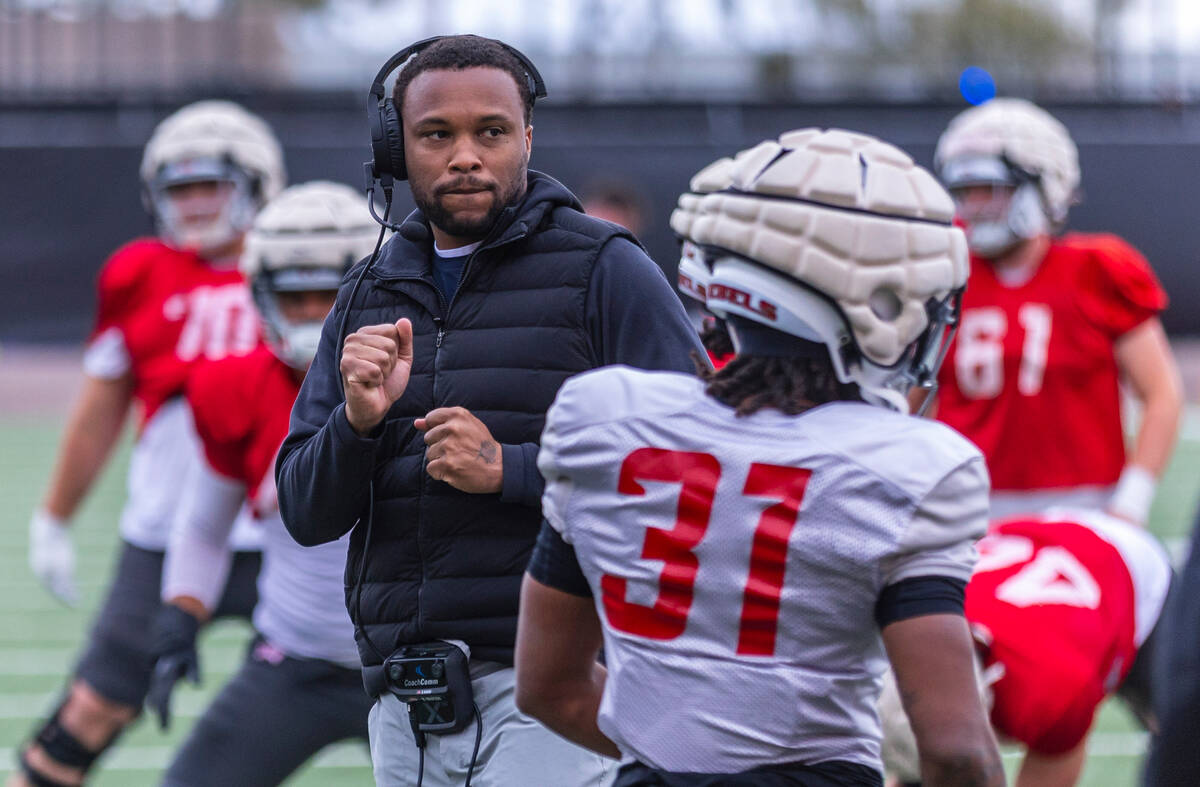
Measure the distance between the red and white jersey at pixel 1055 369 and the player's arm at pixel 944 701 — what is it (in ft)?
9.62

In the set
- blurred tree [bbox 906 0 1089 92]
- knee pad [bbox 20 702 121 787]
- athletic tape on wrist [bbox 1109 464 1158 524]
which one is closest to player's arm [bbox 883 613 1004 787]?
athletic tape on wrist [bbox 1109 464 1158 524]

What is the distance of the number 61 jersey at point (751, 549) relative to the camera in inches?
77.4

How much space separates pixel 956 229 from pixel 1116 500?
2697mm

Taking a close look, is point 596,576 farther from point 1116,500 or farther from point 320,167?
point 320,167

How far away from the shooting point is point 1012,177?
4.90m

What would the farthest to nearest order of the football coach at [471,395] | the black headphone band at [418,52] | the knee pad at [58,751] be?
the knee pad at [58,751]
the black headphone band at [418,52]
the football coach at [471,395]

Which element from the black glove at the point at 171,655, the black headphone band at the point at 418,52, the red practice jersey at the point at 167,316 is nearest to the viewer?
the black headphone band at the point at 418,52

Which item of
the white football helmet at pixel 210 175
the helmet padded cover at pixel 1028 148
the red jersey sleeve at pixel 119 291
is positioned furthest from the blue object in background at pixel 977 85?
the red jersey sleeve at pixel 119 291

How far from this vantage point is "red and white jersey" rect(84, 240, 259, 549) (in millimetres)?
4938

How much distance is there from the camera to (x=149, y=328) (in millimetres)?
5070

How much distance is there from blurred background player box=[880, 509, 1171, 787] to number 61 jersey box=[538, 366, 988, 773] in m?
1.39

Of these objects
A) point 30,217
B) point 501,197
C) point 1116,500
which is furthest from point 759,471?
point 30,217

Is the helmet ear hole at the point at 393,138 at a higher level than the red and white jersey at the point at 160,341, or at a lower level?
higher

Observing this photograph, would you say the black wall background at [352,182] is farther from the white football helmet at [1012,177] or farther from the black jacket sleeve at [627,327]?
the black jacket sleeve at [627,327]
